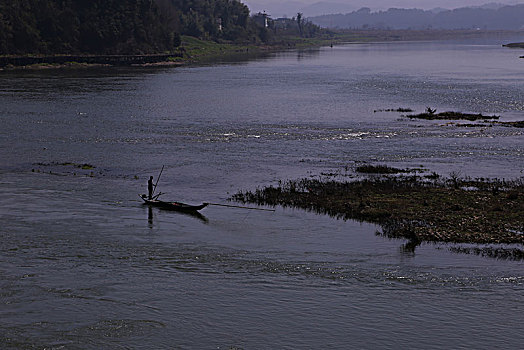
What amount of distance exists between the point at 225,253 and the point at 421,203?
1533 centimetres

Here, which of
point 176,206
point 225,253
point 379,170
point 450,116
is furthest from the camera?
point 450,116

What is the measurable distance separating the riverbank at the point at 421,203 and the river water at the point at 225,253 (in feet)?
5.03

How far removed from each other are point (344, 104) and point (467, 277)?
250 feet

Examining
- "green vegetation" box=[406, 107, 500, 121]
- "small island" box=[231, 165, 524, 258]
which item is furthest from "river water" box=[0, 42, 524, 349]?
"green vegetation" box=[406, 107, 500, 121]

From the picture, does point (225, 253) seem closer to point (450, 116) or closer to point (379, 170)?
point (379, 170)

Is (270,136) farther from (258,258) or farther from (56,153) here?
(258,258)

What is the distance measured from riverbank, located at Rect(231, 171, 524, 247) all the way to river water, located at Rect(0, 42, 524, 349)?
5.03 ft

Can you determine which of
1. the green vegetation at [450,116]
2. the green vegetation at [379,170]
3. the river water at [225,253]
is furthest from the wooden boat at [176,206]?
the green vegetation at [450,116]

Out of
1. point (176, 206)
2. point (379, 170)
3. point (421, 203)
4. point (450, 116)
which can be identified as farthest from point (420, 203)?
point (450, 116)

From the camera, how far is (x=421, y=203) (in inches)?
1799

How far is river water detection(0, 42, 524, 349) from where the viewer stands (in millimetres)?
29969

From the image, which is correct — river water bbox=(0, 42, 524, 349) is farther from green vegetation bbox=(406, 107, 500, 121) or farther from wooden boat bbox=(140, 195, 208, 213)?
green vegetation bbox=(406, 107, 500, 121)

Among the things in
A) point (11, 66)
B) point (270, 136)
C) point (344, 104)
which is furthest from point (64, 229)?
point (11, 66)

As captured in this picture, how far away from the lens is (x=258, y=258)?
37.8m
